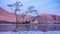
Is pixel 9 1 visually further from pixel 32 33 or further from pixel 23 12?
pixel 32 33

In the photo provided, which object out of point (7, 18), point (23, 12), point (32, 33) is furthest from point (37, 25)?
point (7, 18)

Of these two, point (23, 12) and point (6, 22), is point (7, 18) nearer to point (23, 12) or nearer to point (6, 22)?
point (6, 22)

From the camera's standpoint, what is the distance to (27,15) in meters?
2.01

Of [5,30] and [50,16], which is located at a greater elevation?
[50,16]

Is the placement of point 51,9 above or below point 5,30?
above

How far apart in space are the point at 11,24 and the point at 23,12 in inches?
9.7

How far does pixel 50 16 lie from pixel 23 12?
0.40 meters

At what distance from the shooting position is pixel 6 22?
198 cm

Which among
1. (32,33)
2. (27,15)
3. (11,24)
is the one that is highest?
(27,15)

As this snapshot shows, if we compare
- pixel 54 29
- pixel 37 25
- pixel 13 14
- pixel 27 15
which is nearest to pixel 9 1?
pixel 13 14

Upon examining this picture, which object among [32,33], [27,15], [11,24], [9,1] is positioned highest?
[9,1]

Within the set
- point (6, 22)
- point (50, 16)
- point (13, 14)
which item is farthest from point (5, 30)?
point (50, 16)

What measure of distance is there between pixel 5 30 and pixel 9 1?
1.38 feet

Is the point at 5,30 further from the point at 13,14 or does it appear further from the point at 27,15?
the point at 27,15
